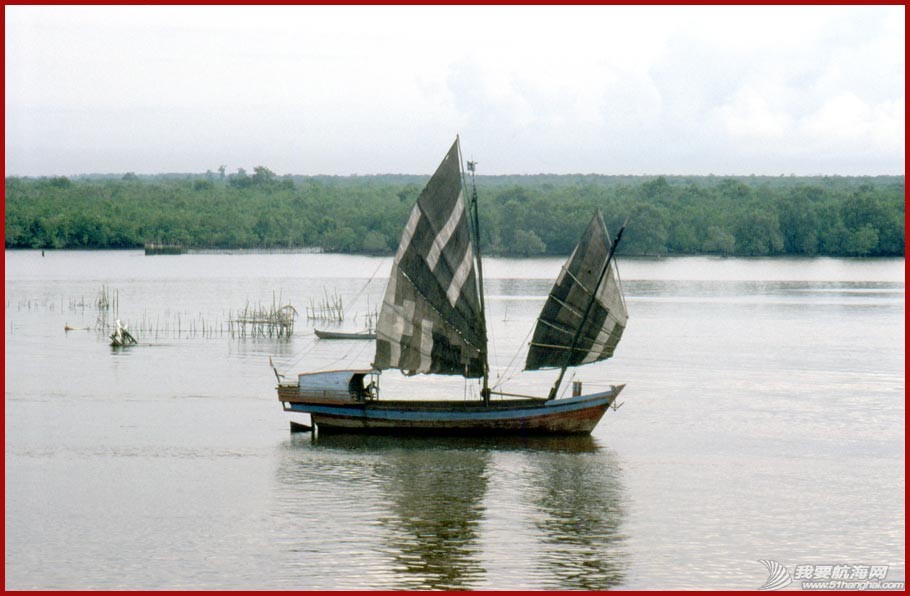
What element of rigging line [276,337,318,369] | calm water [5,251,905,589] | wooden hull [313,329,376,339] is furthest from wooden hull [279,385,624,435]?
wooden hull [313,329,376,339]

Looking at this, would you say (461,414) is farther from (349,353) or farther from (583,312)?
(349,353)

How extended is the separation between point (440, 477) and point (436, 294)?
6.46 metres

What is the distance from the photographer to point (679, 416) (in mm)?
38719

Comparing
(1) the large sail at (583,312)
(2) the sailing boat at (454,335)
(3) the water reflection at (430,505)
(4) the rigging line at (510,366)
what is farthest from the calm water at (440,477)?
(1) the large sail at (583,312)

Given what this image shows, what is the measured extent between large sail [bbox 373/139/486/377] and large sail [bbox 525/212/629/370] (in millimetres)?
1911

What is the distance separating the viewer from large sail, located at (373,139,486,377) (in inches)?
1336

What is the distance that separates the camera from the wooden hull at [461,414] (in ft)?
108

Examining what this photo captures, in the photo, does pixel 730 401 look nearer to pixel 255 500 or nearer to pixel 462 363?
pixel 462 363

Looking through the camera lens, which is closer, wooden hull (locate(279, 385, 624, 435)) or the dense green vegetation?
wooden hull (locate(279, 385, 624, 435))

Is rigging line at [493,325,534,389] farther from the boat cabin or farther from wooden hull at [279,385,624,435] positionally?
the boat cabin

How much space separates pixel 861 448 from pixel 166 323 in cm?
3963

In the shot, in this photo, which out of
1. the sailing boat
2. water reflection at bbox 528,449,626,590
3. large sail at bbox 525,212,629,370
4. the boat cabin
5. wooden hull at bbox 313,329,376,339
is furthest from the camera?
wooden hull at bbox 313,329,376,339

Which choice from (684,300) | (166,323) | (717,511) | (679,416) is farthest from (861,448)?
(684,300)

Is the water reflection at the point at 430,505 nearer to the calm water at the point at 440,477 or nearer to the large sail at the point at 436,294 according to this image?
the calm water at the point at 440,477
